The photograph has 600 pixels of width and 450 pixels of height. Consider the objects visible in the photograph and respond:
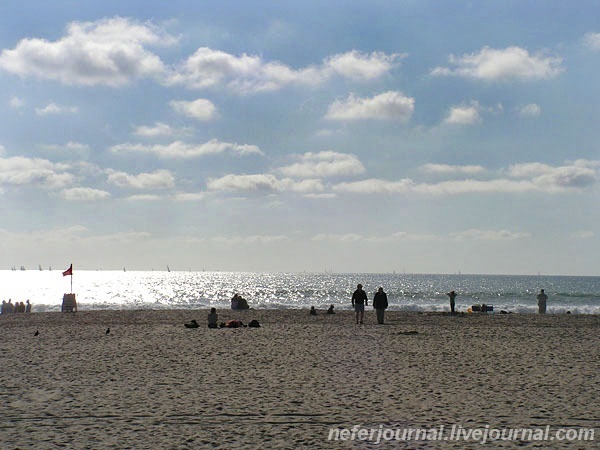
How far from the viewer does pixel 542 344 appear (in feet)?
64.3

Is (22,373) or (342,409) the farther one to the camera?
(22,373)

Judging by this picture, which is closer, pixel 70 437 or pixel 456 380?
pixel 70 437

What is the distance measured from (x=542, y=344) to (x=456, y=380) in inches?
320

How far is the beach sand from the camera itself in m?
8.70

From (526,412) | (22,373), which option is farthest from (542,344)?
(22,373)

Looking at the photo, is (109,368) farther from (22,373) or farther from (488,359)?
(488,359)

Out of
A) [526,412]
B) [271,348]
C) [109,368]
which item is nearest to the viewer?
[526,412]

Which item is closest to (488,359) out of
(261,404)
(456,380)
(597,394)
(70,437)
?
(456,380)

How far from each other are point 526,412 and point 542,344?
10639mm

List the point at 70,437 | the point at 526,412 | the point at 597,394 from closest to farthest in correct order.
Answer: the point at 70,437 → the point at 526,412 → the point at 597,394

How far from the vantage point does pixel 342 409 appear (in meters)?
10.1

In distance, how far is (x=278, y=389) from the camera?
1186cm

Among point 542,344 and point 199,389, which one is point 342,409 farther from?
point 542,344

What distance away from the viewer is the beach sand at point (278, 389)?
8.70 metres
